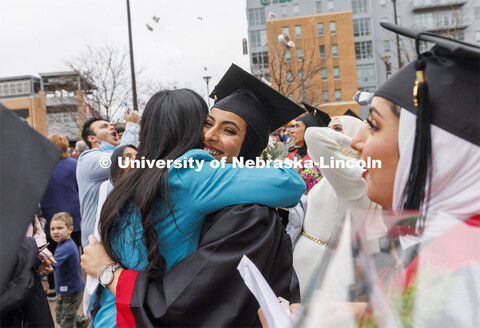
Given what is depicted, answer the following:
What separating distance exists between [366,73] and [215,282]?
6497 cm

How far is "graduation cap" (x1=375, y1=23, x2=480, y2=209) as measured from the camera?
103cm

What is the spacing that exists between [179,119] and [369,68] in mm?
64823

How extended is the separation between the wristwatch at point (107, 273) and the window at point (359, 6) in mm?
70146

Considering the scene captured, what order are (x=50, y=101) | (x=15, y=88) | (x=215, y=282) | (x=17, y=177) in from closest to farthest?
(x=17, y=177)
(x=215, y=282)
(x=50, y=101)
(x=15, y=88)

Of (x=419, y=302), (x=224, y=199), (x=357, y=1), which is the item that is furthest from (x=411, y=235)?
(x=357, y=1)

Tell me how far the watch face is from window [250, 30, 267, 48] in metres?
65.7

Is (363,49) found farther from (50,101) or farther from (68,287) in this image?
(68,287)

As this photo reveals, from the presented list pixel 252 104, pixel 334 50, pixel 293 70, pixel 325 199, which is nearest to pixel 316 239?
pixel 325 199

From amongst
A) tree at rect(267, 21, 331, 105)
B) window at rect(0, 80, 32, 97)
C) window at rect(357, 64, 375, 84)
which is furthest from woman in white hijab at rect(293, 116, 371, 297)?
window at rect(0, 80, 32, 97)

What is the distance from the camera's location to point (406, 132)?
1168 mm

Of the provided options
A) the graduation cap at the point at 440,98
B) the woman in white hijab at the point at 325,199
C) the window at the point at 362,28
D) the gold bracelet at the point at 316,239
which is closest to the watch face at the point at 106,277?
the graduation cap at the point at 440,98

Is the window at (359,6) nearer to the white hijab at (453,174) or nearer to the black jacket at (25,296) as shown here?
the black jacket at (25,296)

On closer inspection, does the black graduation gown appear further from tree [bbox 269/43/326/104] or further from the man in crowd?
tree [bbox 269/43/326/104]

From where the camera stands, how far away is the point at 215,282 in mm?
1687
